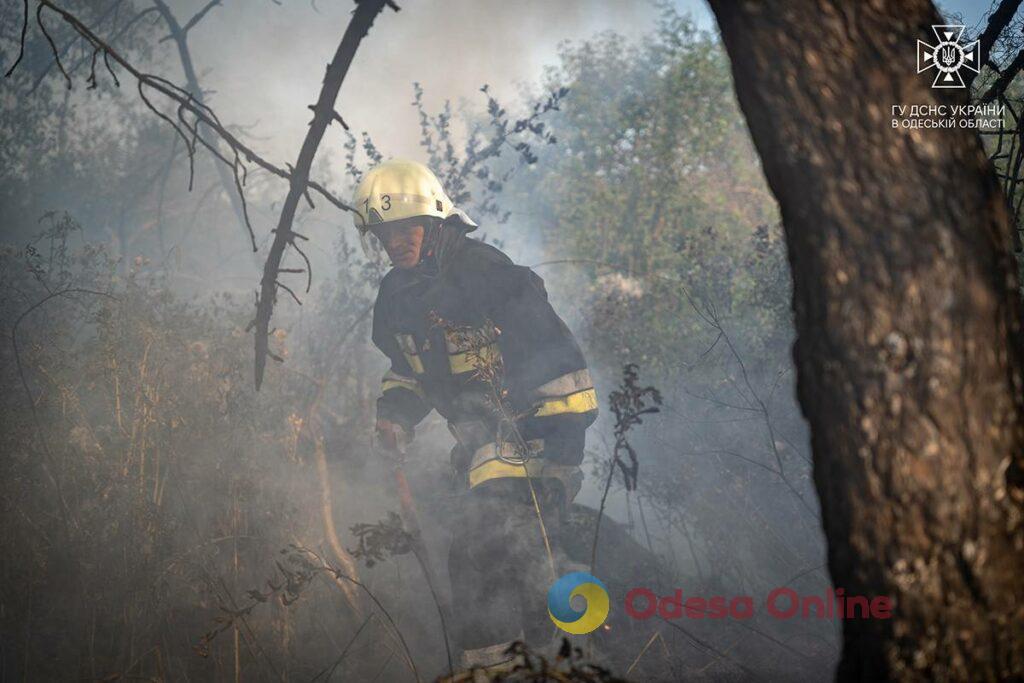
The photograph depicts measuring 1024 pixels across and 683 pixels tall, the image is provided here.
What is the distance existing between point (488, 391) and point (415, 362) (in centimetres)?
76

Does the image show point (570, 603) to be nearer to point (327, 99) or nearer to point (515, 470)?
point (515, 470)

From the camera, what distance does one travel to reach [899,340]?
103 centimetres

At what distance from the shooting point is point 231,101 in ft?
42.9

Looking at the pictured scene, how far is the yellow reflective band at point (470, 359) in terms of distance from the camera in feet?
10.1

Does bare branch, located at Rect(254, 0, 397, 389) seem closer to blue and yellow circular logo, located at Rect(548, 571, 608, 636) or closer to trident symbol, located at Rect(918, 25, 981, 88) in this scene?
trident symbol, located at Rect(918, 25, 981, 88)

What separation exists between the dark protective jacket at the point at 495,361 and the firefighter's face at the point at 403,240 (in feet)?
0.30

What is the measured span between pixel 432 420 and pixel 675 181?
569cm

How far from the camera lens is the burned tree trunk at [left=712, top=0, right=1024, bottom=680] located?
1.02 m

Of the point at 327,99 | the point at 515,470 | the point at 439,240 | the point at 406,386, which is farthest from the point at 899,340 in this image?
the point at 406,386

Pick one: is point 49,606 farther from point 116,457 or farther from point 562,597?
point 562,597

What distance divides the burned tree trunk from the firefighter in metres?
2.09

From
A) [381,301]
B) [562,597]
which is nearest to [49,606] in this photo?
[381,301]

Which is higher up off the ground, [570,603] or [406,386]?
[406,386]

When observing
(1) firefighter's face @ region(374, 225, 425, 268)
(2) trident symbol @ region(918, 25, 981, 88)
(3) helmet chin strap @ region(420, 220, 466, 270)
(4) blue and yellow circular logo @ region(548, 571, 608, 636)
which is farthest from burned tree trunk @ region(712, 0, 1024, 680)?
(1) firefighter's face @ region(374, 225, 425, 268)
